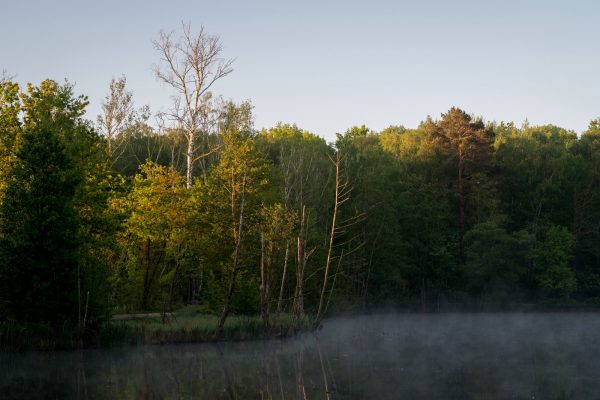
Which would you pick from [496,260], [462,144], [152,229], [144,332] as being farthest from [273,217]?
[462,144]

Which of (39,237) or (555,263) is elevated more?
(555,263)

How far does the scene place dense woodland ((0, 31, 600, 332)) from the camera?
1124 inches

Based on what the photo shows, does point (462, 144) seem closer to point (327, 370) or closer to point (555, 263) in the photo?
point (555, 263)

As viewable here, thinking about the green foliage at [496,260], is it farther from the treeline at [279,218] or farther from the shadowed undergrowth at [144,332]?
the shadowed undergrowth at [144,332]

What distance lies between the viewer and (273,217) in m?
36.4

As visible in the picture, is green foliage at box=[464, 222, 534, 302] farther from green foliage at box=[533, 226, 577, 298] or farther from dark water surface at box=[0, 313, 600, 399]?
dark water surface at box=[0, 313, 600, 399]

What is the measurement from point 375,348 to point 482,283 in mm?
33945

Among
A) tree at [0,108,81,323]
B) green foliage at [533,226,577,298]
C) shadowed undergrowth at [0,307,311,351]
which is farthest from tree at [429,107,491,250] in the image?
tree at [0,108,81,323]

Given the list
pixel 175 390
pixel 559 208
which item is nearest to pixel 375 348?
pixel 175 390

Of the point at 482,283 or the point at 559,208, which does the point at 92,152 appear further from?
the point at 559,208

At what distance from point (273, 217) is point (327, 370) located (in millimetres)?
14210

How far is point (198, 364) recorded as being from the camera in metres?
23.9

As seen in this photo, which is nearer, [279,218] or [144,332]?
[144,332]

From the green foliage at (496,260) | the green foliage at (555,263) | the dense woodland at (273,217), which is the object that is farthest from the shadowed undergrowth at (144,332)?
the green foliage at (555,263)
